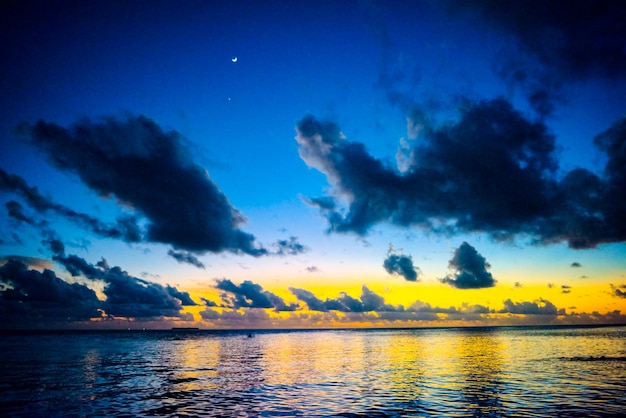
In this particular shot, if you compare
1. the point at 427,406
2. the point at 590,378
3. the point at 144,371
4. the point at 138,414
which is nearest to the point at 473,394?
the point at 427,406

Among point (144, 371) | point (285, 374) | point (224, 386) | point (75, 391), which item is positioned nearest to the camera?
point (75, 391)

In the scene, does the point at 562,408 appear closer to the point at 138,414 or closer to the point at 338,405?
the point at 338,405

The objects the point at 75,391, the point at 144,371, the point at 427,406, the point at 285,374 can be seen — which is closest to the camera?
the point at 427,406

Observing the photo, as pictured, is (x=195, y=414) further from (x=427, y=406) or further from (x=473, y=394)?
A: (x=473, y=394)

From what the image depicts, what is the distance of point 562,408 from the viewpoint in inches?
1152

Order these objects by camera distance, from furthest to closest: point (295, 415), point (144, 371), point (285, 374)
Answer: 1. point (144, 371)
2. point (285, 374)
3. point (295, 415)

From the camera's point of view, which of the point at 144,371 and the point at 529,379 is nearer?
the point at 529,379

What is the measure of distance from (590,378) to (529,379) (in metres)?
7.34

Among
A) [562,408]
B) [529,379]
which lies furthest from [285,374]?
[562,408]

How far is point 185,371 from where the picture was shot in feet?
187

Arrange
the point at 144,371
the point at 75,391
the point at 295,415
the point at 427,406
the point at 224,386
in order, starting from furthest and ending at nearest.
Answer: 1. the point at 144,371
2. the point at 224,386
3. the point at 75,391
4. the point at 427,406
5. the point at 295,415

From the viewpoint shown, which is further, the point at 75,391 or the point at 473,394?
the point at 75,391

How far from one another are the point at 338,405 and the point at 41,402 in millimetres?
25031

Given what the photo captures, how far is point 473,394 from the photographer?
34.6 metres
